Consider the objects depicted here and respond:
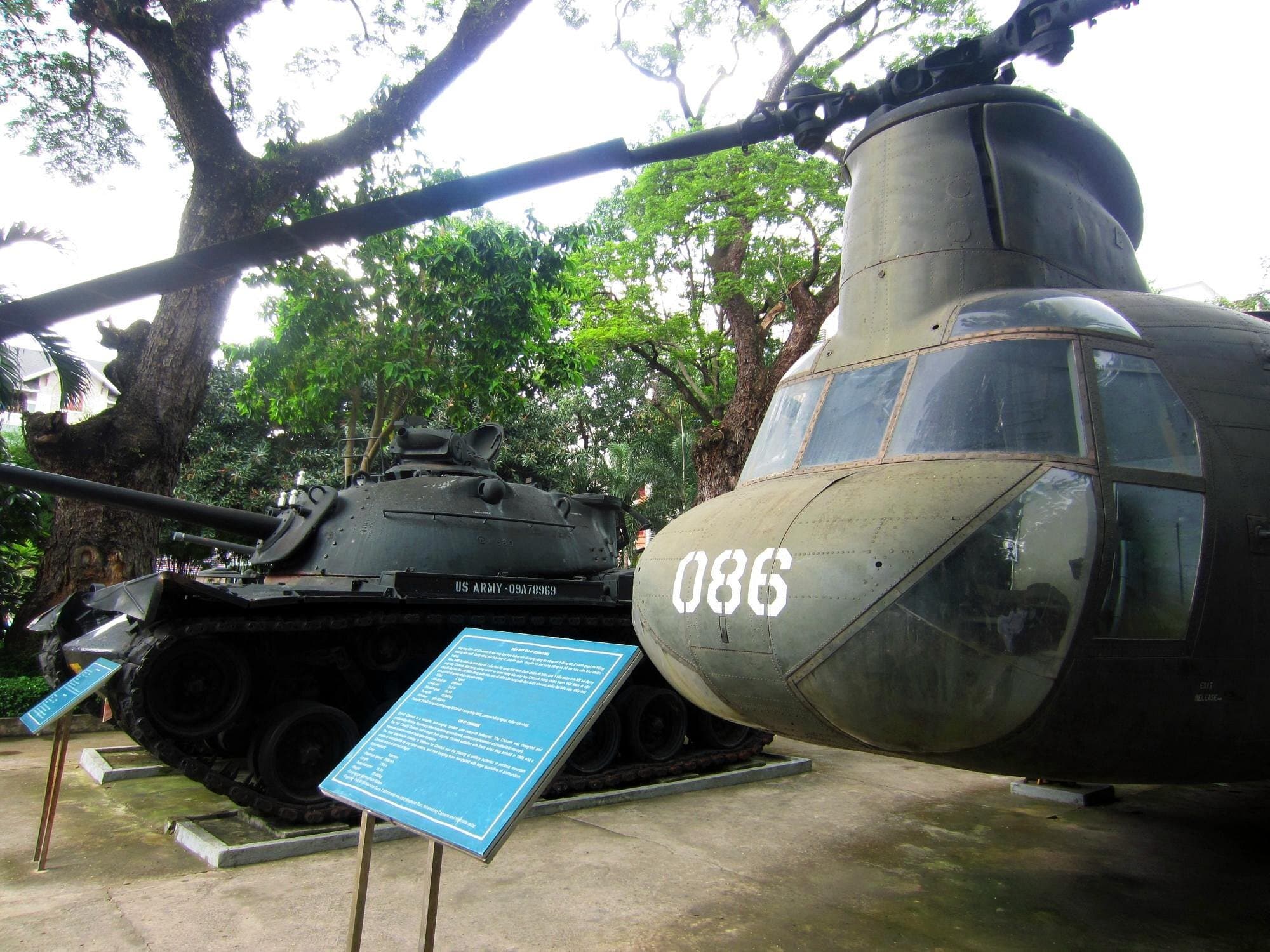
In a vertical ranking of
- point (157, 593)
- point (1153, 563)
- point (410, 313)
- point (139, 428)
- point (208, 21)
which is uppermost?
point (208, 21)

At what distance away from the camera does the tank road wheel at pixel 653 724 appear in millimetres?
7512

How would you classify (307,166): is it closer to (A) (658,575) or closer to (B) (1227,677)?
(A) (658,575)

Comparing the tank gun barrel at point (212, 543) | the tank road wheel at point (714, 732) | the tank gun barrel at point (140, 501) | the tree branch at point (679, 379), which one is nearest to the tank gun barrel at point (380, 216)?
the tank gun barrel at point (140, 501)

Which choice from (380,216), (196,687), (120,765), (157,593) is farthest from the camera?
(120,765)

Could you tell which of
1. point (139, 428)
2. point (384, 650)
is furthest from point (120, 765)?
point (139, 428)

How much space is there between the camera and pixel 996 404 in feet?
10.2

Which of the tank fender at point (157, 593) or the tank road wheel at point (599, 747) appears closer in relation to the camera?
the tank fender at point (157, 593)

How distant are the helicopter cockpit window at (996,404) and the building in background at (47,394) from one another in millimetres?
9508

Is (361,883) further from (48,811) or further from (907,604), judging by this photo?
(48,811)

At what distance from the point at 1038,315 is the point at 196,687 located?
18.0 feet

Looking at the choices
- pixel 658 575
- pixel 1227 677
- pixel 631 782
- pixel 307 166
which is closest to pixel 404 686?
pixel 631 782

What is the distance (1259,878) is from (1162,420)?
3.23m

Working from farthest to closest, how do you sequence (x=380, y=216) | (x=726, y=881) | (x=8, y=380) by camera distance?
(x=8, y=380) < (x=726, y=881) < (x=380, y=216)

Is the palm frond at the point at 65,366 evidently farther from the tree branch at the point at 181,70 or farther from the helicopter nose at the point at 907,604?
the helicopter nose at the point at 907,604
